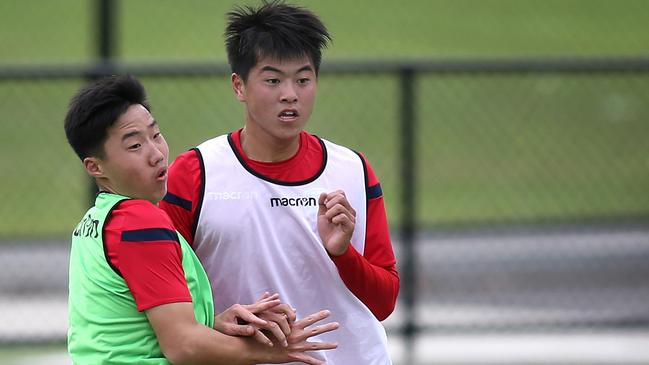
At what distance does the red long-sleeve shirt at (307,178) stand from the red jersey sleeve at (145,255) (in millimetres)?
445

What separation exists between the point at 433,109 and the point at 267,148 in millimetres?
7868

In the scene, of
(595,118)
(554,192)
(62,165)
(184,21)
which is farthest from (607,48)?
(62,165)

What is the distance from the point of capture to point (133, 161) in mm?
3088

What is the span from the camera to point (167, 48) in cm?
1171

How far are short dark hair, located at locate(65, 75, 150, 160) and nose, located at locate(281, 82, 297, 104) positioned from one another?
1.57ft

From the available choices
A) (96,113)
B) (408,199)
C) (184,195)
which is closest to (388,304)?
(184,195)

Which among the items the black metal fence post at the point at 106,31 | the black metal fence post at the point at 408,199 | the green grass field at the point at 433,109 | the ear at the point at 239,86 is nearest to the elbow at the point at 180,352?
the ear at the point at 239,86

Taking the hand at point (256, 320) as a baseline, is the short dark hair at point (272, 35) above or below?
above

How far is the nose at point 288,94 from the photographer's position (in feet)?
11.4

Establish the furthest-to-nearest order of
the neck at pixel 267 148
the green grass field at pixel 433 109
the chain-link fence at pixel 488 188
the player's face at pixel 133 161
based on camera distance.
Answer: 1. the green grass field at pixel 433 109
2. the chain-link fence at pixel 488 188
3. the neck at pixel 267 148
4. the player's face at pixel 133 161

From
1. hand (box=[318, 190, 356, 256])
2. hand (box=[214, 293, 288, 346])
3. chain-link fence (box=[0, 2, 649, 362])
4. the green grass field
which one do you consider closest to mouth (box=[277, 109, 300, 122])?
hand (box=[318, 190, 356, 256])

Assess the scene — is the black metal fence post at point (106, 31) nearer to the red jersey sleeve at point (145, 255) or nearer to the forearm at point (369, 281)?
the forearm at point (369, 281)

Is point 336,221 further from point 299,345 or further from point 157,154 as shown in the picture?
point 157,154

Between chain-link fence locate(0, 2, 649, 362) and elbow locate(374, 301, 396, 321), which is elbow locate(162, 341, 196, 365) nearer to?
elbow locate(374, 301, 396, 321)
